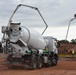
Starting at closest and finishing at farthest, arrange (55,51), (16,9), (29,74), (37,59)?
(29,74), (37,59), (16,9), (55,51)

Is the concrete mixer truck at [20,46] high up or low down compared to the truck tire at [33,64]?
up

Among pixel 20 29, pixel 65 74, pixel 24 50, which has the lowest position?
pixel 65 74

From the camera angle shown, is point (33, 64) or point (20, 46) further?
point (33, 64)

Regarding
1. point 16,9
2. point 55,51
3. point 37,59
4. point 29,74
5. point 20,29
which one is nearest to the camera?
point 29,74

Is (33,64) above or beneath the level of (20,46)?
beneath

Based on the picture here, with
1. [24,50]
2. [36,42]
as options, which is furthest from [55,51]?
[24,50]

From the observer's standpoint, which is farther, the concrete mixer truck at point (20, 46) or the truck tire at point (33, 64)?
the truck tire at point (33, 64)

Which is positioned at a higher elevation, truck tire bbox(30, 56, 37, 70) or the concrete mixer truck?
the concrete mixer truck

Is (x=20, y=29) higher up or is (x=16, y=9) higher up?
(x=16, y=9)

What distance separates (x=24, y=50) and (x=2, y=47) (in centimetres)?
183

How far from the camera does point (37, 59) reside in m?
25.5

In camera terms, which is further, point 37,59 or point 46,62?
point 46,62

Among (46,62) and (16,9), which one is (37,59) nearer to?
(46,62)

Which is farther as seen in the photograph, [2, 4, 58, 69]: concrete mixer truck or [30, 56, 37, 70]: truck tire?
[30, 56, 37, 70]: truck tire
